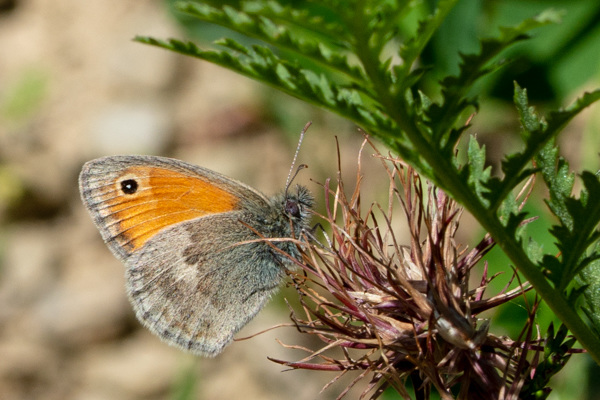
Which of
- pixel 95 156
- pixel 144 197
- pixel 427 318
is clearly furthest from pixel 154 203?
pixel 95 156

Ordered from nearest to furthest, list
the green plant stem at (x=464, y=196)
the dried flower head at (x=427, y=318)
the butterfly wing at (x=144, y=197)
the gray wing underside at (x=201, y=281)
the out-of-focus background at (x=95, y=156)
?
1. the green plant stem at (x=464, y=196)
2. the dried flower head at (x=427, y=318)
3. the gray wing underside at (x=201, y=281)
4. the butterfly wing at (x=144, y=197)
5. the out-of-focus background at (x=95, y=156)

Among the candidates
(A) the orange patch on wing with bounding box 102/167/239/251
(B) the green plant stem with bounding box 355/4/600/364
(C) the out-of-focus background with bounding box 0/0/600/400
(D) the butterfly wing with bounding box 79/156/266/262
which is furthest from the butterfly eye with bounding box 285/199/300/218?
(C) the out-of-focus background with bounding box 0/0/600/400

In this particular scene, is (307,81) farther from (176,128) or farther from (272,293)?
(176,128)

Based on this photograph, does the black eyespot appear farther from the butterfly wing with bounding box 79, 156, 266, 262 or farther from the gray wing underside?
the gray wing underside

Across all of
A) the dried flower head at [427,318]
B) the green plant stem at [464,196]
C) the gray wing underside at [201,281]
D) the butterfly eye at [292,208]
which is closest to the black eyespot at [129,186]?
the gray wing underside at [201,281]

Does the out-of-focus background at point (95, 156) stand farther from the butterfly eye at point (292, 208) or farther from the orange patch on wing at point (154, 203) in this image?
the butterfly eye at point (292, 208)

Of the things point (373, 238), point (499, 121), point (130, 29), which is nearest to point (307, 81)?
point (373, 238)

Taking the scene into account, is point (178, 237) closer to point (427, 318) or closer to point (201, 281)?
point (201, 281)
